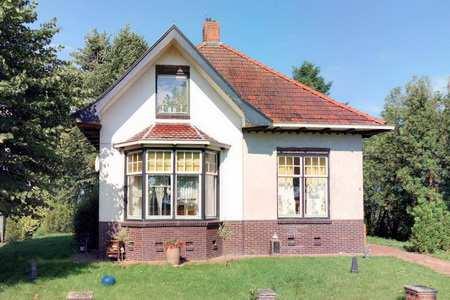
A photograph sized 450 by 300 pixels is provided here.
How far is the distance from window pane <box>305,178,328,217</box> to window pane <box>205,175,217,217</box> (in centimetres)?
325

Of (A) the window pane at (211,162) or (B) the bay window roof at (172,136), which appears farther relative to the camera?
(A) the window pane at (211,162)

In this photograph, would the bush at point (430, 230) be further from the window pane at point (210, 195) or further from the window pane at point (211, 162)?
the window pane at point (211, 162)

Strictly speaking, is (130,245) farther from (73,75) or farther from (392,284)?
(392,284)

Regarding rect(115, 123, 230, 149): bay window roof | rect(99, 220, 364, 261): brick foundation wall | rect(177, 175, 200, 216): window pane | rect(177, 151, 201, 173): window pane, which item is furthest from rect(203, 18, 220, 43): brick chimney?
rect(99, 220, 364, 261): brick foundation wall

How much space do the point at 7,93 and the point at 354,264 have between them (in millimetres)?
9586

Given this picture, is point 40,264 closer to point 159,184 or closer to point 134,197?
point 134,197

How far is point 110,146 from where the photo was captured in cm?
1786

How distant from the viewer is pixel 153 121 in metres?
18.1

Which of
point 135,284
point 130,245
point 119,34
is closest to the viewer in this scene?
point 135,284

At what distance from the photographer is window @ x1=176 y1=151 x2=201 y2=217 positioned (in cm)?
1728

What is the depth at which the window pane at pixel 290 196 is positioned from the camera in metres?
18.8

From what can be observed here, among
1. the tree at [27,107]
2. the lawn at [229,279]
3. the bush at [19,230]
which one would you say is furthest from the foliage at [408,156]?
the bush at [19,230]

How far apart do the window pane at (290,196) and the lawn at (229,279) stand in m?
2.38

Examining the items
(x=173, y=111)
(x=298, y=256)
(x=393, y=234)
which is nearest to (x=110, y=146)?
(x=173, y=111)
